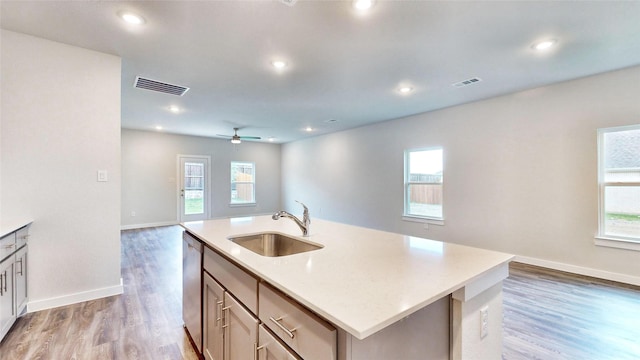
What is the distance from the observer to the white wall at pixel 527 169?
10.9 feet

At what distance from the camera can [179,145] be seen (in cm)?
743

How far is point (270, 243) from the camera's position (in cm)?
207

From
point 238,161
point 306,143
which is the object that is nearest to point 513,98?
point 306,143

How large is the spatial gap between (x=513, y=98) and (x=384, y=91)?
1.93 meters

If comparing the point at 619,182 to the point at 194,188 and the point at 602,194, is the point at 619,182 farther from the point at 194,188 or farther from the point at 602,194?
the point at 194,188

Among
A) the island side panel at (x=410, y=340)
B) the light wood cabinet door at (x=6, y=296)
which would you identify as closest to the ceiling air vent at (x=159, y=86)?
the light wood cabinet door at (x=6, y=296)

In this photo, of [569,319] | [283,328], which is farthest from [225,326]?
[569,319]

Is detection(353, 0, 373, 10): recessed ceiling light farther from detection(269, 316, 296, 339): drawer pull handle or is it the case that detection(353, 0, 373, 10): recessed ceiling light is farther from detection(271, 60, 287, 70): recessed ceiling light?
detection(269, 316, 296, 339): drawer pull handle

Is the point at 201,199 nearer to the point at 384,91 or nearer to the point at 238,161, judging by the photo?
the point at 238,161

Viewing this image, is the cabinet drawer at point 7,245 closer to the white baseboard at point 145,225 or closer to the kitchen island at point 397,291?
the kitchen island at point 397,291

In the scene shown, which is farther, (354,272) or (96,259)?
(96,259)

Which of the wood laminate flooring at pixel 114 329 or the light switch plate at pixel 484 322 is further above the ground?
the light switch plate at pixel 484 322

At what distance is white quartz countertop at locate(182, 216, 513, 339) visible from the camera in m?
0.81

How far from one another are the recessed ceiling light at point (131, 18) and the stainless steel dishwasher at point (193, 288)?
1762mm
